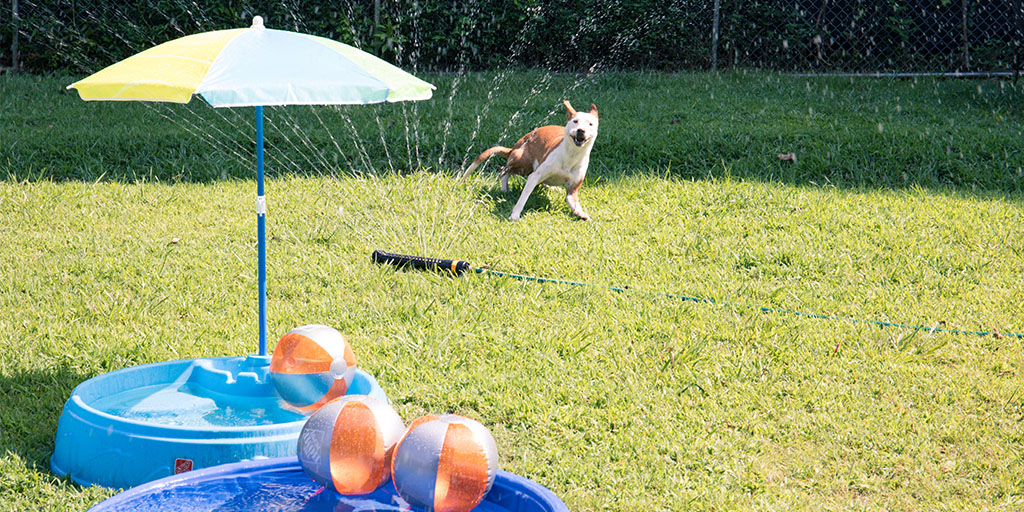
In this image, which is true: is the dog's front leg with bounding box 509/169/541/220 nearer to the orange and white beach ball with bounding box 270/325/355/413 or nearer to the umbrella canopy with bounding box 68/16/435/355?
the umbrella canopy with bounding box 68/16/435/355

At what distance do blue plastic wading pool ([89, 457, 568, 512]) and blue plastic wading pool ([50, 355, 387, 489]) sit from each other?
0.33ft

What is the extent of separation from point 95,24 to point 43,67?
0.82 meters

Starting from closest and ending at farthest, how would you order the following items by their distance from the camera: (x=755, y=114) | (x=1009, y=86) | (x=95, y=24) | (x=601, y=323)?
(x=601, y=323)
(x=755, y=114)
(x=1009, y=86)
(x=95, y=24)

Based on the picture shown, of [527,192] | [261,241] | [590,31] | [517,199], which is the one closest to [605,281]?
[527,192]

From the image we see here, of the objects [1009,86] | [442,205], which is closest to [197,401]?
[442,205]

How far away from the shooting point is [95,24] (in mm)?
9109

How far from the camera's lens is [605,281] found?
166 inches

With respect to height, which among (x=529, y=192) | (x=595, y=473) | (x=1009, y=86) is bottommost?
(x=595, y=473)

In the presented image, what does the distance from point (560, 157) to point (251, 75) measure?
9.23 feet

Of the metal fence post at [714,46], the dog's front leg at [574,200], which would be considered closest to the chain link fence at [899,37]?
the metal fence post at [714,46]

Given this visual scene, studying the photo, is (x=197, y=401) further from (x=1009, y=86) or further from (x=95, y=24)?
(x=1009, y=86)

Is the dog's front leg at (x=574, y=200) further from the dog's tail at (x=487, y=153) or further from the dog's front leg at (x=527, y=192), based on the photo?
the dog's tail at (x=487, y=153)

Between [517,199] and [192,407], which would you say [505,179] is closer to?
[517,199]

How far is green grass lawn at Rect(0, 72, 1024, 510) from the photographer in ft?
9.09
